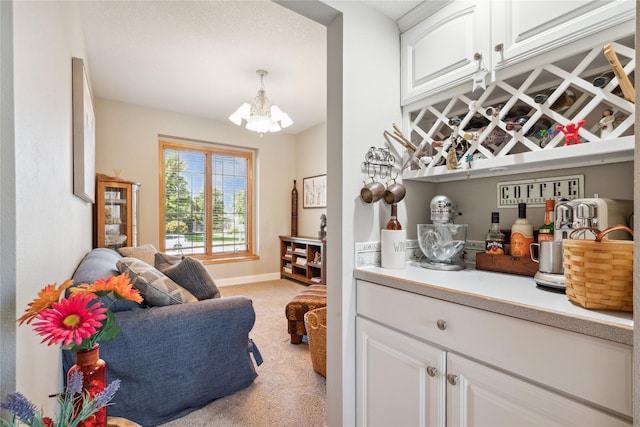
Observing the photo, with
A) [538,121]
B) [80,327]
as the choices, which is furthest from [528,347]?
[80,327]

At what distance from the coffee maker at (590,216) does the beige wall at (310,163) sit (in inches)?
144

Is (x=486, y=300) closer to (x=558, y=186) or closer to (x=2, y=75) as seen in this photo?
(x=558, y=186)

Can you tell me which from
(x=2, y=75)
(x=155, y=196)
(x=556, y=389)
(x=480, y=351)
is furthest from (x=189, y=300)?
(x=155, y=196)

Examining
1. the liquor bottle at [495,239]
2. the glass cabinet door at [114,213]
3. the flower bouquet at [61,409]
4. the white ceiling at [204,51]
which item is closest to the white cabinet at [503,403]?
the liquor bottle at [495,239]

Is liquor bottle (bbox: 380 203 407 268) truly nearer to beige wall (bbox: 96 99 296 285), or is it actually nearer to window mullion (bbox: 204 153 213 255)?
beige wall (bbox: 96 99 296 285)

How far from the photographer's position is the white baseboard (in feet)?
15.6

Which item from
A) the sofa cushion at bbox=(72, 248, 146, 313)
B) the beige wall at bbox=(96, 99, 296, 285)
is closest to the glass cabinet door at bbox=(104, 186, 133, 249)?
the beige wall at bbox=(96, 99, 296, 285)

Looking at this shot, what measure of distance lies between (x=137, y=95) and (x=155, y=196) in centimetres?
137

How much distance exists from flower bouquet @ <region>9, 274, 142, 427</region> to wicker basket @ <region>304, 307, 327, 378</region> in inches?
56.4

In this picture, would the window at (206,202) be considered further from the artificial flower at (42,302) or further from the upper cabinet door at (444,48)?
the artificial flower at (42,302)

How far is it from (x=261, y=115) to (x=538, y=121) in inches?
96.8

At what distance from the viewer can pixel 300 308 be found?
246cm

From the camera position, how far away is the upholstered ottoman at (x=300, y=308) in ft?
7.87

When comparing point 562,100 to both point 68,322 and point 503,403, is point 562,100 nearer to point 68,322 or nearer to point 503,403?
point 503,403
